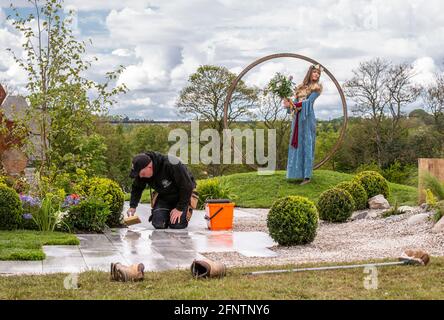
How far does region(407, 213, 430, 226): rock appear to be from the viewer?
10.2 metres

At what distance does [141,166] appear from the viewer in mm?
9734

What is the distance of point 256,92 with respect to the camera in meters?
26.9

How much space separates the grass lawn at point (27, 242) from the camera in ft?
25.1

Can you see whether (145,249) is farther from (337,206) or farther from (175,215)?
(337,206)

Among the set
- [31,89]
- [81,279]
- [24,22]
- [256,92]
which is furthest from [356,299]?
[256,92]

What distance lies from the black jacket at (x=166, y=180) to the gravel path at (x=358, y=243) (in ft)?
5.52

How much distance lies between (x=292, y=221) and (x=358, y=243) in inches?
45.6

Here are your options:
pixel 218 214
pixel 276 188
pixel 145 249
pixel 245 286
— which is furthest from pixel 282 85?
pixel 245 286

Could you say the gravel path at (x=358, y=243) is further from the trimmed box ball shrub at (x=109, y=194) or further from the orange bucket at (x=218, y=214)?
the trimmed box ball shrub at (x=109, y=194)

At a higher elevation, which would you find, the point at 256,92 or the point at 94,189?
the point at 256,92

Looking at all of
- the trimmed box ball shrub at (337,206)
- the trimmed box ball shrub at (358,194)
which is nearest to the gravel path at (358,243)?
the trimmed box ball shrub at (337,206)

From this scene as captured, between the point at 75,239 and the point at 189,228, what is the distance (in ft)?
8.94

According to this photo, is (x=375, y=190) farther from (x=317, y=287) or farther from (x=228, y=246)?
(x=317, y=287)

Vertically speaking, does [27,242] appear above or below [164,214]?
below
